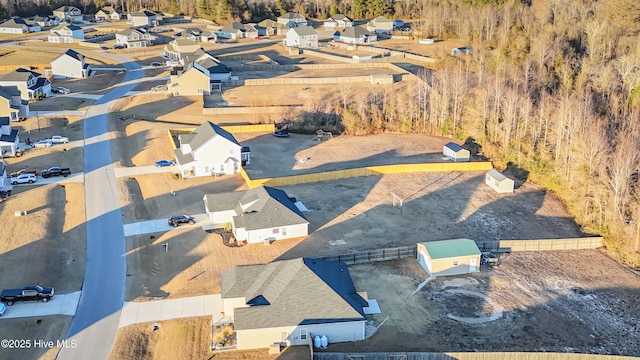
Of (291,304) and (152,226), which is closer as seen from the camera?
(291,304)

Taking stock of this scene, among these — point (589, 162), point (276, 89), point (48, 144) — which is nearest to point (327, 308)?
point (589, 162)

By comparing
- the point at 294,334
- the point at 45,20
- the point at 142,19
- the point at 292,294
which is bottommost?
the point at 294,334

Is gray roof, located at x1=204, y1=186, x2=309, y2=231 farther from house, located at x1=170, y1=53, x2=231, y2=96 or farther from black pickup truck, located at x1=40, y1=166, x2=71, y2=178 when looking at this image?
house, located at x1=170, y1=53, x2=231, y2=96

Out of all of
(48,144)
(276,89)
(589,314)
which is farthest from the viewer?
(276,89)

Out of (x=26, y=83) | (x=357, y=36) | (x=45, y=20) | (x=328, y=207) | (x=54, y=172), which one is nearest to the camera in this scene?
(x=328, y=207)

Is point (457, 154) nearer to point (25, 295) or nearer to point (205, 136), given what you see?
point (205, 136)

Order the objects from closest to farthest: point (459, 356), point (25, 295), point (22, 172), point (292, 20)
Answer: point (459, 356), point (25, 295), point (22, 172), point (292, 20)

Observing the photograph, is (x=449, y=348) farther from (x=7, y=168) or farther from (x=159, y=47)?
(x=159, y=47)

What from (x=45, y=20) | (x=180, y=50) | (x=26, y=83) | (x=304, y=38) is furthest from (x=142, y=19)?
(x=26, y=83)
